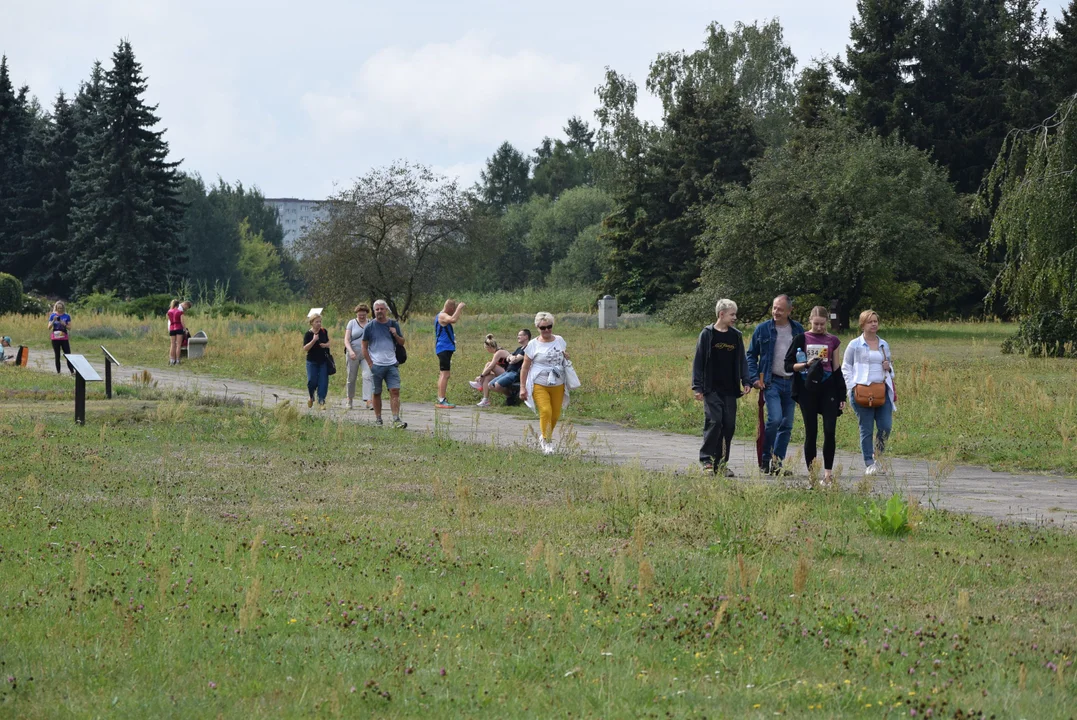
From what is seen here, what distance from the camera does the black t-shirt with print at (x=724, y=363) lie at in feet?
39.3

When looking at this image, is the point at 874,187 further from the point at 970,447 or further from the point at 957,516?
the point at 957,516

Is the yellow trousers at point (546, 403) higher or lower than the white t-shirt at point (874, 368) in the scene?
lower

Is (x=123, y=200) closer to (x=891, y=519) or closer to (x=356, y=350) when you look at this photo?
(x=356, y=350)

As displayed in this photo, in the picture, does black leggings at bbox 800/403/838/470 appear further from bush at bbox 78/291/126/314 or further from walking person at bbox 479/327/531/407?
bush at bbox 78/291/126/314

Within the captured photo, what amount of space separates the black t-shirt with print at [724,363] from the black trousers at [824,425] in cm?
67

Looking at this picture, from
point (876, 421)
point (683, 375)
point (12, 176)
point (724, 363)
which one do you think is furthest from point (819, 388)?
point (12, 176)

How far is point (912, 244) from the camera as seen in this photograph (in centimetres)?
4059

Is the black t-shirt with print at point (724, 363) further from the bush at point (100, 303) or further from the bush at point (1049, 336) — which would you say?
the bush at point (100, 303)

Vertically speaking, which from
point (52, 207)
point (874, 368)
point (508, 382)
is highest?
point (52, 207)

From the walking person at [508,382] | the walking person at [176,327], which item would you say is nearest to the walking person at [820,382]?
the walking person at [508,382]

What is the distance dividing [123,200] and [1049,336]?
172 ft

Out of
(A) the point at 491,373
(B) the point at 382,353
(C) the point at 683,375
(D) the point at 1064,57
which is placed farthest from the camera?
(D) the point at 1064,57

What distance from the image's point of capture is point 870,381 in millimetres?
12203

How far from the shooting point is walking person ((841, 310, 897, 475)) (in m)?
12.2
